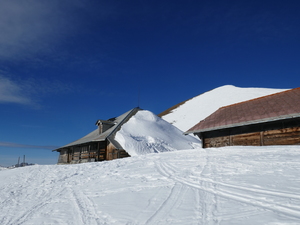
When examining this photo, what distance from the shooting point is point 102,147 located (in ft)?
78.2

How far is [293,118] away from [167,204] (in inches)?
422

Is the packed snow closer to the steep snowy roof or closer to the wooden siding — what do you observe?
the steep snowy roof

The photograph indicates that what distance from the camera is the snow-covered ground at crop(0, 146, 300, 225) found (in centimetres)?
392

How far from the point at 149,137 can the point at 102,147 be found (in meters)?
5.46

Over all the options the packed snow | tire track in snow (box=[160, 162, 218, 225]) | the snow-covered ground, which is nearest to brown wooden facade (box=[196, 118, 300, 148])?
the packed snow

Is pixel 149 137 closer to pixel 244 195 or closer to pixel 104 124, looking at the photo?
pixel 104 124

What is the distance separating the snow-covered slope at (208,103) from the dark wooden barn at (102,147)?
41251 mm

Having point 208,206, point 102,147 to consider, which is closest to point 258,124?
point 208,206

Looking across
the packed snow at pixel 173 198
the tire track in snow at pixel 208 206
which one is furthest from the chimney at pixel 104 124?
the tire track in snow at pixel 208 206

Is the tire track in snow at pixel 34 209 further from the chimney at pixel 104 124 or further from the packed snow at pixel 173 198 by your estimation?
the chimney at pixel 104 124

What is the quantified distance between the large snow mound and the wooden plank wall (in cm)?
612

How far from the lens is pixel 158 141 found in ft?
71.1

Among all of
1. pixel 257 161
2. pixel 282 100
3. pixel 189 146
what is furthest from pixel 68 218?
pixel 189 146

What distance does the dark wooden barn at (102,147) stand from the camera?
22047mm
